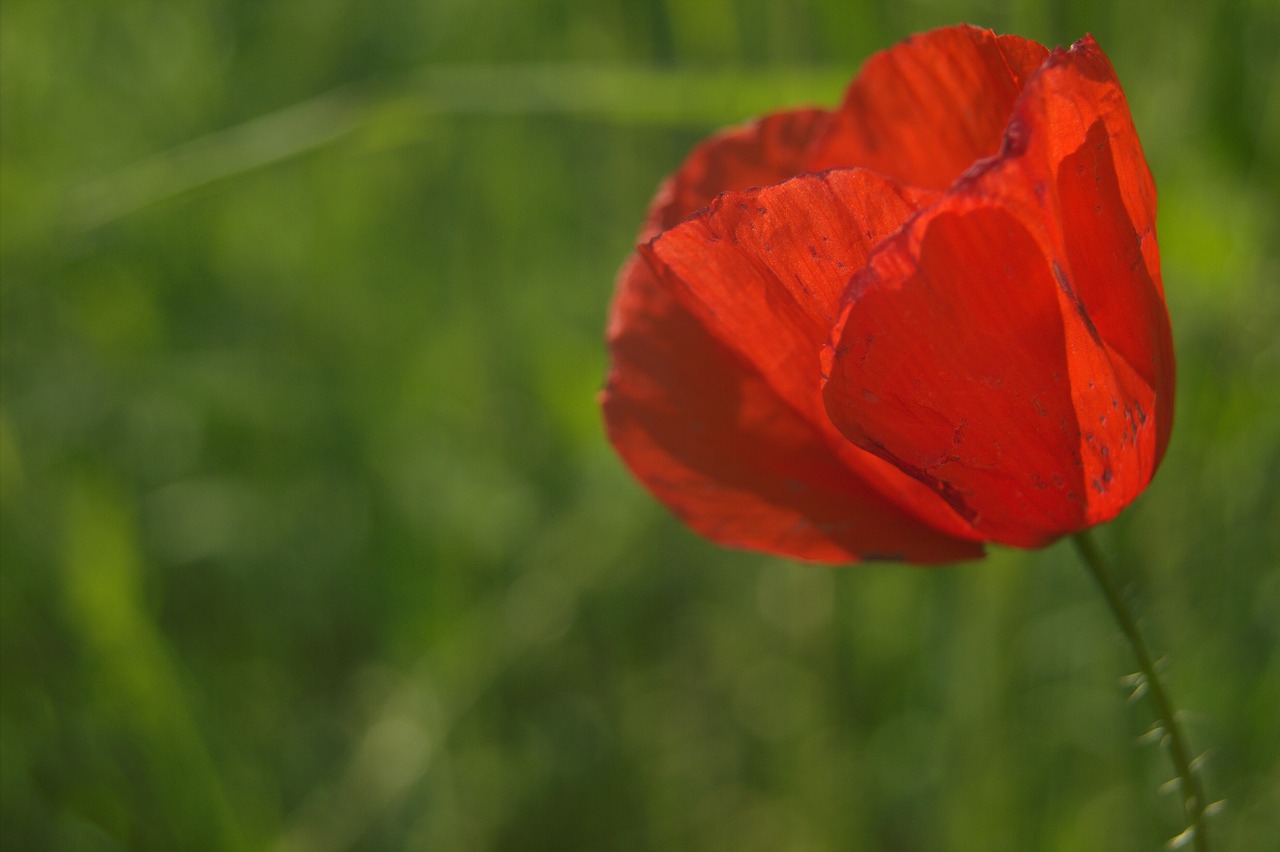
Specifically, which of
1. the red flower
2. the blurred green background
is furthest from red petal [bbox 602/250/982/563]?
the blurred green background

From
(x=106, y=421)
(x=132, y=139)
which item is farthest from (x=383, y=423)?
(x=132, y=139)

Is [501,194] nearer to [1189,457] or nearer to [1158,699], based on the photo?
[1189,457]

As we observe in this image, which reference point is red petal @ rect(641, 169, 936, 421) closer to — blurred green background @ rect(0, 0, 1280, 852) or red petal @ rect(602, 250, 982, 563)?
red petal @ rect(602, 250, 982, 563)

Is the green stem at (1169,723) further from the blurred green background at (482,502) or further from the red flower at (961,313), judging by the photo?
the blurred green background at (482,502)

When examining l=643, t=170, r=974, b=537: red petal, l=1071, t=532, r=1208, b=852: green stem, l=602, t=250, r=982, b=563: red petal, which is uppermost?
l=643, t=170, r=974, b=537: red petal

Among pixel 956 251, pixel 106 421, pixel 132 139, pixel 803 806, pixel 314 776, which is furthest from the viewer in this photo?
pixel 132 139

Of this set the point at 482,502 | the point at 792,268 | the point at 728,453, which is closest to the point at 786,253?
the point at 792,268

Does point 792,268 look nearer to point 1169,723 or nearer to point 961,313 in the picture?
point 961,313
